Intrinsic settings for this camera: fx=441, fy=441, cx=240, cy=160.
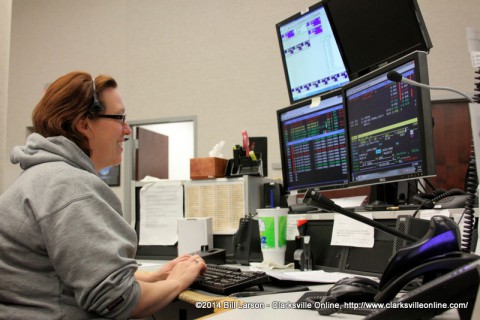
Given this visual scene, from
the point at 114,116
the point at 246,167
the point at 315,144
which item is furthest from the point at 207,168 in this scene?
the point at 114,116

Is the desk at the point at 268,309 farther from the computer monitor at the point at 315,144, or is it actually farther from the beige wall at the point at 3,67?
the beige wall at the point at 3,67

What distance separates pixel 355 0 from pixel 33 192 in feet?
4.13

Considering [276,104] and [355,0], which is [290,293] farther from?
Result: [276,104]

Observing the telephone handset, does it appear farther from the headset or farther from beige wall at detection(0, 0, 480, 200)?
beige wall at detection(0, 0, 480, 200)

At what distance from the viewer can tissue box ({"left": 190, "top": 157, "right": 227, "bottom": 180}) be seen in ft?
6.56

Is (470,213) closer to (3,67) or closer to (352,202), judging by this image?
(352,202)

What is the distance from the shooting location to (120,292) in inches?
36.0

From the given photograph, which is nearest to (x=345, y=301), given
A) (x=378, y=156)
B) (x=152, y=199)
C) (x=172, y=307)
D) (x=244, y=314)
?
(x=244, y=314)

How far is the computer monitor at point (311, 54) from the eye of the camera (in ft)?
6.15

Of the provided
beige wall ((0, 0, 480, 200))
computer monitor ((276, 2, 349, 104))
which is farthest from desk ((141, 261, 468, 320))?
beige wall ((0, 0, 480, 200))

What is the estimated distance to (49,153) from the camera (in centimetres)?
104

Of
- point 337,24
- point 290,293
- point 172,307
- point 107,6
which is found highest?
point 107,6

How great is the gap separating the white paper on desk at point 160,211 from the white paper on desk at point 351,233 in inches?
35.1

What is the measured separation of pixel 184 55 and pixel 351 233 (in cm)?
312
